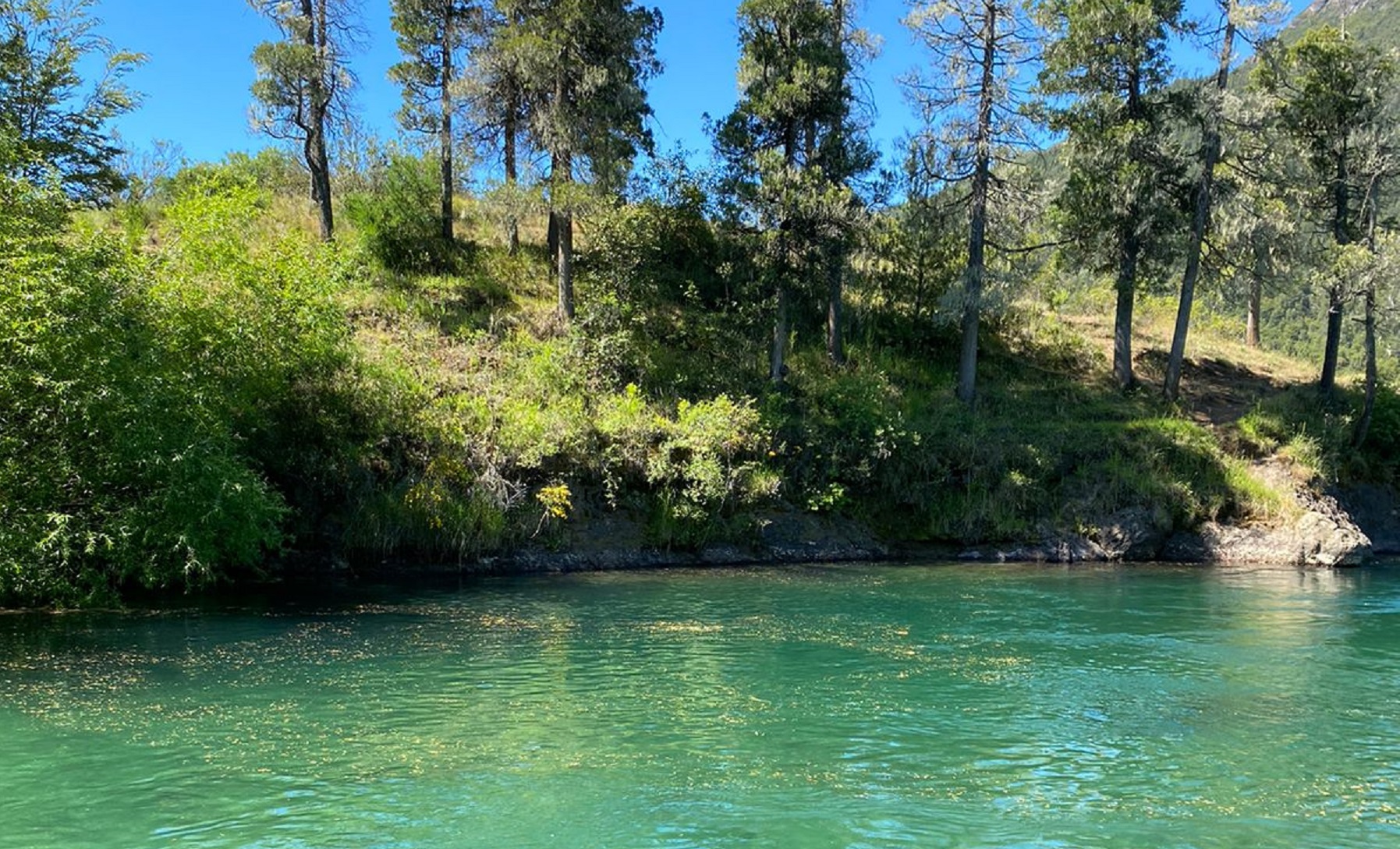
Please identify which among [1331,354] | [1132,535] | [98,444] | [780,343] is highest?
[1331,354]

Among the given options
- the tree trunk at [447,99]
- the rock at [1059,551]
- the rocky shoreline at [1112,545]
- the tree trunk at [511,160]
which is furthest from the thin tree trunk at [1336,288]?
the tree trunk at [447,99]

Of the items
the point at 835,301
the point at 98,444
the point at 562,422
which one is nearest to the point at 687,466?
the point at 562,422

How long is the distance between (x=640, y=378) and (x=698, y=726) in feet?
56.2

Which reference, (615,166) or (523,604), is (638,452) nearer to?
(523,604)

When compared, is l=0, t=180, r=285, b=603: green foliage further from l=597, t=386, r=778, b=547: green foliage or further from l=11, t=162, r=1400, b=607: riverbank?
l=597, t=386, r=778, b=547: green foliage

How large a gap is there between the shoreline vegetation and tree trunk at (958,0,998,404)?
0.24 meters

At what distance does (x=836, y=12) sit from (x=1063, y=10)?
729 centimetres

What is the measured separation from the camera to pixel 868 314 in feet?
109

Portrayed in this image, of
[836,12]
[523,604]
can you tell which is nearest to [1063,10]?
[836,12]

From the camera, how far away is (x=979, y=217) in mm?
29172

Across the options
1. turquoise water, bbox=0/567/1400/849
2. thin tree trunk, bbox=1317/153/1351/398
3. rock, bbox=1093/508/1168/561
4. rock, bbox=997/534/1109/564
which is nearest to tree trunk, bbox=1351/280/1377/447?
thin tree trunk, bbox=1317/153/1351/398

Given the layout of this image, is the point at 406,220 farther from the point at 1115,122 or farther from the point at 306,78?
the point at 1115,122

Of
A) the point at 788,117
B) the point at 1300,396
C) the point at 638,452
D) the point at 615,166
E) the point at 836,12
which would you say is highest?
the point at 836,12

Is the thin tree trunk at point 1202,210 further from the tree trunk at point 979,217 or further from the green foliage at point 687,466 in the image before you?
the green foliage at point 687,466
